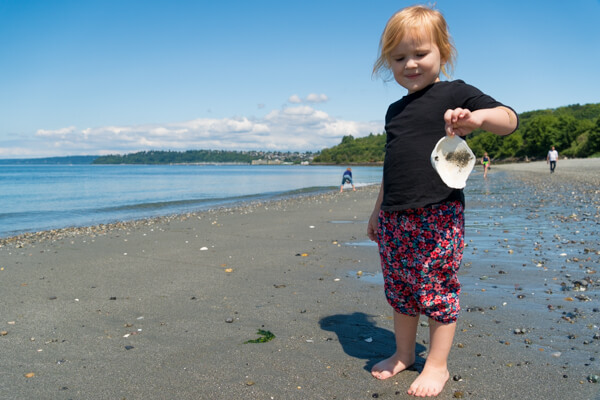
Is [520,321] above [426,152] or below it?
below

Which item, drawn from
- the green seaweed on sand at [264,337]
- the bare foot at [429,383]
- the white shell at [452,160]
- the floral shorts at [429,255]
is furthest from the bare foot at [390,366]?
the white shell at [452,160]

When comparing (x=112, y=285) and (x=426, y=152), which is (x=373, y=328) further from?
(x=112, y=285)

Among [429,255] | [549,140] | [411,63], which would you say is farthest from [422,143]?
[549,140]

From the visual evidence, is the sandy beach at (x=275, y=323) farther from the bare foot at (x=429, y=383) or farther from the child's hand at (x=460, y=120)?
the child's hand at (x=460, y=120)

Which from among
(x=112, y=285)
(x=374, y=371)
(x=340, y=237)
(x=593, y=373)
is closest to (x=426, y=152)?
(x=374, y=371)

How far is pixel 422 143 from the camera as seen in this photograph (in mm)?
2621

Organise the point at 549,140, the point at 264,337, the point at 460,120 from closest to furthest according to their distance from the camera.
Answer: the point at 460,120 < the point at 264,337 < the point at 549,140

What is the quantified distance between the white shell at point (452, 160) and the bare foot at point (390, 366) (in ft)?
3.94

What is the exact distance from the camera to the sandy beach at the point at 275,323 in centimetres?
271

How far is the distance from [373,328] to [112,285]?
3.19 metres

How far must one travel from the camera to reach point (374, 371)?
2.83 m

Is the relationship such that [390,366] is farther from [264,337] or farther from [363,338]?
[264,337]

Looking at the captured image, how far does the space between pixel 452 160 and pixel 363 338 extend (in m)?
1.67

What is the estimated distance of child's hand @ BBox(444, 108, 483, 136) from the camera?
233 centimetres
